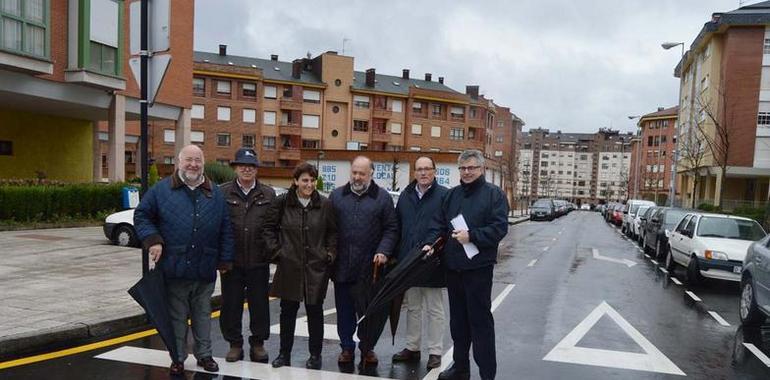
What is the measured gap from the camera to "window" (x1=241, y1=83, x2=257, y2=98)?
56594mm

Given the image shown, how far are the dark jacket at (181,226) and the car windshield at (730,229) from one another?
1067cm

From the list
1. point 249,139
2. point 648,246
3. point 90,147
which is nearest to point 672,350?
point 648,246

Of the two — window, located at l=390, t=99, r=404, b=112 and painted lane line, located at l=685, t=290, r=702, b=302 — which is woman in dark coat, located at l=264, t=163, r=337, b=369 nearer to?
painted lane line, located at l=685, t=290, r=702, b=302

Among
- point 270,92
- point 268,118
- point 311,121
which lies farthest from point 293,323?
point 311,121

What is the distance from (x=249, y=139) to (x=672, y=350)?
54455 mm

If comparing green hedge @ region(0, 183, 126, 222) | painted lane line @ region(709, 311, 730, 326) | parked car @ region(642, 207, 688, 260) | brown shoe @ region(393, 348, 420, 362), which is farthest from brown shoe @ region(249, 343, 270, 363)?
green hedge @ region(0, 183, 126, 222)

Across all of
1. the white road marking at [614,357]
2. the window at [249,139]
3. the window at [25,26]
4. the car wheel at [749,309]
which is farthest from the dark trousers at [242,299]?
the window at [249,139]

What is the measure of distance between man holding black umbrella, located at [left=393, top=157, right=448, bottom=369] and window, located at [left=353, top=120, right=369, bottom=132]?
58.6 meters

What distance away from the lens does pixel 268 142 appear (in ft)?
195

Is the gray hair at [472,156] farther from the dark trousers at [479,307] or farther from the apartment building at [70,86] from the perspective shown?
the apartment building at [70,86]

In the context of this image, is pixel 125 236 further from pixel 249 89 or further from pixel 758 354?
pixel 249 89

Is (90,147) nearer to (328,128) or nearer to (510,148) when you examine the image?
(328,128)

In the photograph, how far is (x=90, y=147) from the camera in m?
26.1

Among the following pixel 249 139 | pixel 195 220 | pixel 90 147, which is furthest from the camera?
pixel 249 139
